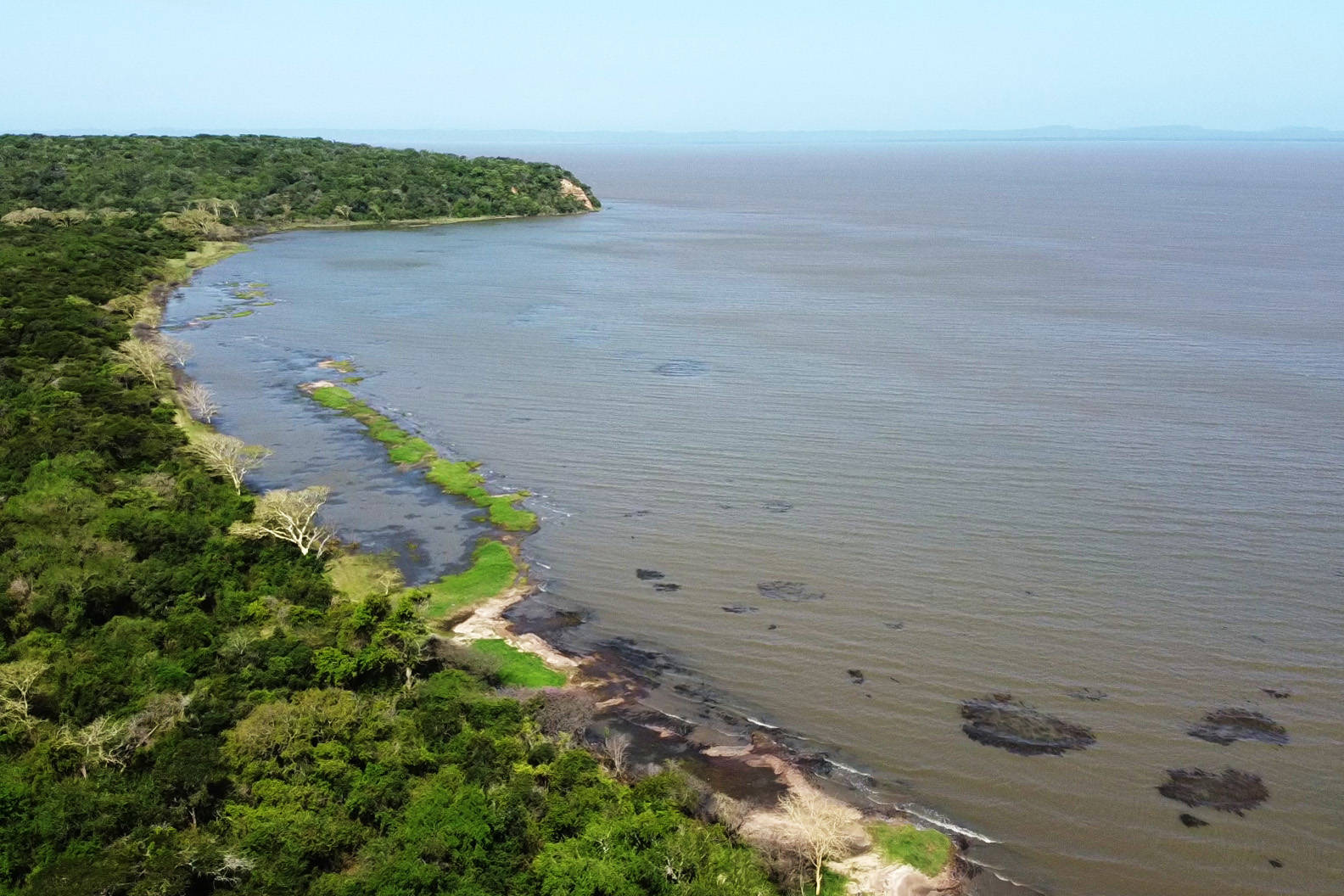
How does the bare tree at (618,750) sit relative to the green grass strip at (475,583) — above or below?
below

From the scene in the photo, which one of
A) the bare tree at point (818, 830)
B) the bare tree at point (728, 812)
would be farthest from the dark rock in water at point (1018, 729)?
the bare tree at point (728, 812)

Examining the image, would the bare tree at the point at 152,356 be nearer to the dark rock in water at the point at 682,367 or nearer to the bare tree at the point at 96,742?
the dark rock in water at the point at 682,367

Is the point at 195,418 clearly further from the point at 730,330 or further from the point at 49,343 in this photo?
the point at 730,330

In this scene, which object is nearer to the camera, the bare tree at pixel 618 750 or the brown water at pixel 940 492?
the bare tree at pixel 618 750

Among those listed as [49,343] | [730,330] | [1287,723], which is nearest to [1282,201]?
[730,330]

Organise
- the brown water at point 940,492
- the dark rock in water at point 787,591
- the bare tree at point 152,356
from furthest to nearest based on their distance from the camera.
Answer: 1. the bare tree at point 152,356
2. the dark rock in water at point 787,591
3. the brown water at point 940,492

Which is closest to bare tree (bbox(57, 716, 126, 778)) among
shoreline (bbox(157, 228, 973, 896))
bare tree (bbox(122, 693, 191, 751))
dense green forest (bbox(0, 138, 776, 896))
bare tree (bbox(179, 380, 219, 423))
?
dense green forest (bbox(0, 138, 776, 896))
